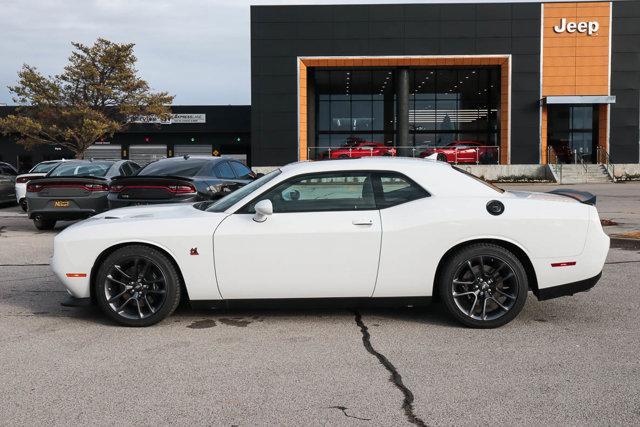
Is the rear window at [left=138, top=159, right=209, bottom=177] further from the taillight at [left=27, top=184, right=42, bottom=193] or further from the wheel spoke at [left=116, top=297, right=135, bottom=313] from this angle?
the wheel spoke at [left=116, top=297, right=135, bottom=313]

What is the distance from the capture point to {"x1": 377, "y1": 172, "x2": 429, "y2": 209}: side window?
5.61 meters

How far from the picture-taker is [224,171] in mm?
11820

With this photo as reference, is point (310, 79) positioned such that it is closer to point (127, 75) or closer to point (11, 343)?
point (127, 75)

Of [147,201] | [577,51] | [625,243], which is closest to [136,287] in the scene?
[147,201]

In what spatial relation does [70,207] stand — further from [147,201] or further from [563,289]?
[563,289]

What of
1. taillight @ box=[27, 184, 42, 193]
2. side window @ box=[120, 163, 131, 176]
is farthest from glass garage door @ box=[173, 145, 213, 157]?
taillight @ box=[27, 184, 42, 193]

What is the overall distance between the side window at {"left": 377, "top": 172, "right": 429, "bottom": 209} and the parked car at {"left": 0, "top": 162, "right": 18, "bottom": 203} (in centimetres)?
1799

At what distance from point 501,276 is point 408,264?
2.64 feet

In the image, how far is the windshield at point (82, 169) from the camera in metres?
14.4

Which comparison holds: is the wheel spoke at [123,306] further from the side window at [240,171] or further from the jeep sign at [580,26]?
the jeep sign at [580,26]

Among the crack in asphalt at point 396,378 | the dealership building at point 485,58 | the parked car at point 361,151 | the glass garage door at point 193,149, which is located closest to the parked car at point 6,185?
the crack in asphalt at point 396,378

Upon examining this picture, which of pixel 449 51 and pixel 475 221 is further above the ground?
pixel 449 51

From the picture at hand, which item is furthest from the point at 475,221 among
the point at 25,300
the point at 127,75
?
the point at 127,75

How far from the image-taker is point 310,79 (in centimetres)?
4481
